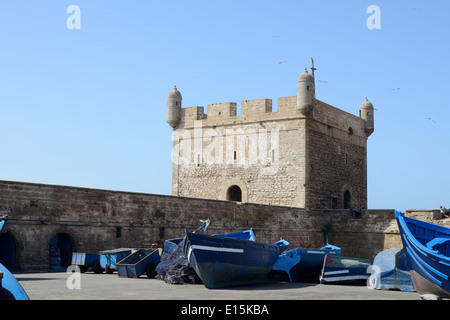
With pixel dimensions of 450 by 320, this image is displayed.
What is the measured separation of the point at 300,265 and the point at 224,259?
9.75ft

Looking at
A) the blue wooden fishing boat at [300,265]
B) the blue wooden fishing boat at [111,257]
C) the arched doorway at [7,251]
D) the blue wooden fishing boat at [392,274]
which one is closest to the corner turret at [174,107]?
the blue wooden fishing boat at [111,257]

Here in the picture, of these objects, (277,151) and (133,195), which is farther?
(277,151)

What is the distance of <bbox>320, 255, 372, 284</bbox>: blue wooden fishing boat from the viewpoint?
44.9ft

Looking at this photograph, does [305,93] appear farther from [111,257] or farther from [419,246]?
[419,246]

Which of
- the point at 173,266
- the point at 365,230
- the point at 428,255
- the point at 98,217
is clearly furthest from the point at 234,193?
the point at 428,255

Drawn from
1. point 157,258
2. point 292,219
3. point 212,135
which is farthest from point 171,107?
point 157,258

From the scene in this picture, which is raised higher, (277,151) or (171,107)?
(171,107)

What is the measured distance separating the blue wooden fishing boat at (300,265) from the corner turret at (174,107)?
613 inches

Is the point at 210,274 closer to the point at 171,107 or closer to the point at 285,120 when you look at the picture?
the point at 285,120

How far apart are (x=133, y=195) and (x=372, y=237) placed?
39.5 ft

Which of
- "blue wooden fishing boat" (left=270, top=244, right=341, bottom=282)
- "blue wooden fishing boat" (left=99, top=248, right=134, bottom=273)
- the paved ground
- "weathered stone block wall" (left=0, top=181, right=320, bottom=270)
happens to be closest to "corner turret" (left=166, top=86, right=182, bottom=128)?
"weathered stone block wall" (left=0, top=181, right=320, bottom=270)

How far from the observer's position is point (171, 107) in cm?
2870

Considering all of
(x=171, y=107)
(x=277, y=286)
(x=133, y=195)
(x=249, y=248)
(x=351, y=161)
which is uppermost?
(x=171, y=107)

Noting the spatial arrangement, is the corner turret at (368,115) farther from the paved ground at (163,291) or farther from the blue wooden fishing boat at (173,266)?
the paved ground at (163,291)
